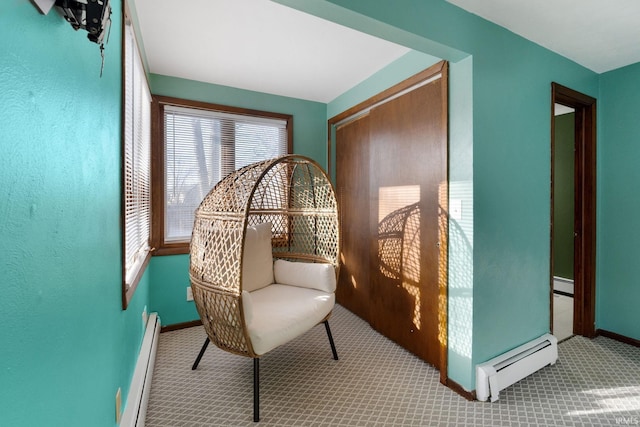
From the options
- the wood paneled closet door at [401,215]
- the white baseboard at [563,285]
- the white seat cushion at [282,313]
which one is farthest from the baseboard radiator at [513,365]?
the white baseboard at [563,285]

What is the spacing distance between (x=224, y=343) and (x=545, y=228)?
242cm

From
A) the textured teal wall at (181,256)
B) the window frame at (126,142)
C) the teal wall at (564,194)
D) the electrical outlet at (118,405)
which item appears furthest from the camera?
the teal wall at (564,194)

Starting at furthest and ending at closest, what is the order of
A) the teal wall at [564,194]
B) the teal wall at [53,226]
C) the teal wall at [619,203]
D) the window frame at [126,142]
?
the teal wall at [564,194] → the teal wall at [619,203] → the window frame at [126,142] → the teal wall at [53,226]

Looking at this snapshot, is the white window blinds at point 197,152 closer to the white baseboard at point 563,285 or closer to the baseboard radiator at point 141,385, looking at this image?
the baseboard radiator at point 141,385

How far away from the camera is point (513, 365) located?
76.6 inches

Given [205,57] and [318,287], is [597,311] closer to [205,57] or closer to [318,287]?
[318,287]

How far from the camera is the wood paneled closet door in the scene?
2.06 metres

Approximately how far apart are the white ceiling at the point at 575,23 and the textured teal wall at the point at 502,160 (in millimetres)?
74

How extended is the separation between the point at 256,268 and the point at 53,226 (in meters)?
1.78

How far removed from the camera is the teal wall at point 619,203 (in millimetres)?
2438

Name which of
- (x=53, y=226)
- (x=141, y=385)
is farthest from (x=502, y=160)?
(x=141, y=385)

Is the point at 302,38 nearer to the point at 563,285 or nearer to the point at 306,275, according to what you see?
the point at 306,275

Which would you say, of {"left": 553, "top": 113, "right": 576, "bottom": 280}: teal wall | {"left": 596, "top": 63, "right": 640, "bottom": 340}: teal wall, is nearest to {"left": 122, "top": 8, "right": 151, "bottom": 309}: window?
{"left": 596, "top": 63, "right": 640, "bottom": 340}: teal wall

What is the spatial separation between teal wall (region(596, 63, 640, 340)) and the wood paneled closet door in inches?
69.8
